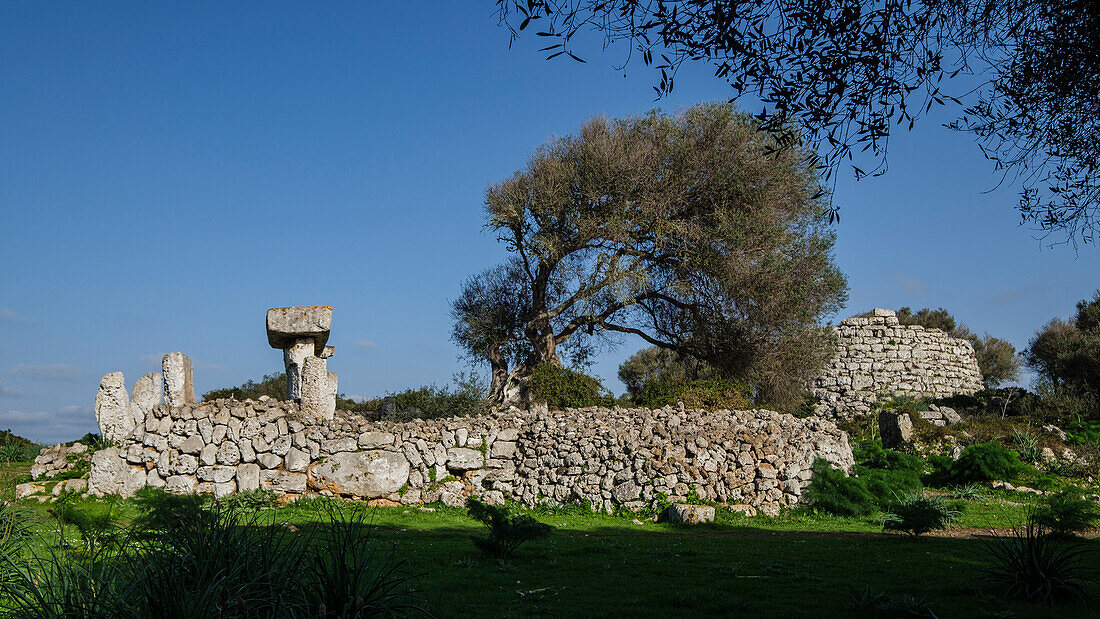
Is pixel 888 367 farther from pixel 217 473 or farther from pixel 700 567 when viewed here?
pixel 217 473

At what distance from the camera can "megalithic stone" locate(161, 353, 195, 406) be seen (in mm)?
15602

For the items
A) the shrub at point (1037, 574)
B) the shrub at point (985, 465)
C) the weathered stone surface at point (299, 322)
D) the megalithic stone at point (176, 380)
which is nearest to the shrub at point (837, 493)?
the shrub at point (985, 465)

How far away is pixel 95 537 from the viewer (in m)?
5.50

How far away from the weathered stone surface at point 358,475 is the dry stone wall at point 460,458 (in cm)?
2

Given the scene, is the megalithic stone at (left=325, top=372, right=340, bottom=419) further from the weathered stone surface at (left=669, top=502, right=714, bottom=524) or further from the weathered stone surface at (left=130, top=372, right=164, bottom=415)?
the weathered stone surface at (left=669, top=502, right=714, bottom=524)

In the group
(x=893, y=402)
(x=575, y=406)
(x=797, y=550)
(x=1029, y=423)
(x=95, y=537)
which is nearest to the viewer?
(x=95, y=537)

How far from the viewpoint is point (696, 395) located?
58.6ft

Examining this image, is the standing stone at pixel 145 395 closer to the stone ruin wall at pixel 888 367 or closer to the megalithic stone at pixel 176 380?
the megalithic stone at pixel 176 380

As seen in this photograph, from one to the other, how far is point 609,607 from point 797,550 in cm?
436

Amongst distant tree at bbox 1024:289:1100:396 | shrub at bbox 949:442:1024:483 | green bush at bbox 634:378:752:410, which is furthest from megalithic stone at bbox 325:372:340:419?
distant tree at bbox 1024:289:1100:396

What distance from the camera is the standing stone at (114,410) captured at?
15.2 meters

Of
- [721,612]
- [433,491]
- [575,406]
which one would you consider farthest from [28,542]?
[575,406]

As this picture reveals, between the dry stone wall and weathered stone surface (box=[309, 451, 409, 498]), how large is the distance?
2 cm

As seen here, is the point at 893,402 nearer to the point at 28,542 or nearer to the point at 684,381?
the point at 684,381
